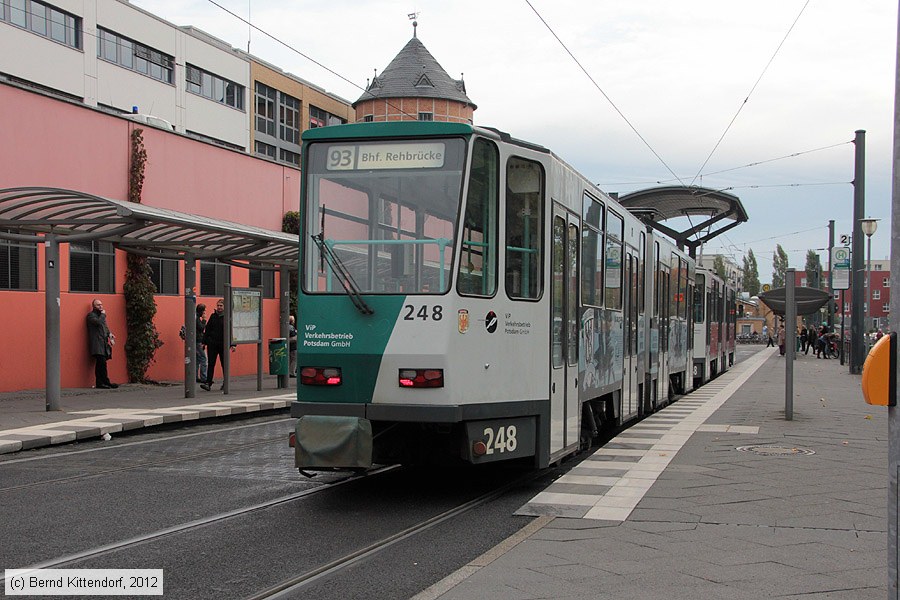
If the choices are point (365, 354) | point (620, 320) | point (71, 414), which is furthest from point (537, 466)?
point (71, 414)

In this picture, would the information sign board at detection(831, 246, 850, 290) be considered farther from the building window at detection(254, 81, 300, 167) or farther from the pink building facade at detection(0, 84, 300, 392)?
the building window at detection(254, 81, 300, 167)

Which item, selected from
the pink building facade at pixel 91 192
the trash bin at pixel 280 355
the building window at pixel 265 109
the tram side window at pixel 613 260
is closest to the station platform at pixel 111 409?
the trash bin at pixel 280 355

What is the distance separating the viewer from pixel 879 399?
14.0 ft

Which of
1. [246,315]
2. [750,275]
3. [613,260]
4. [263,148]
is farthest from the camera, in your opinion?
[750,275]

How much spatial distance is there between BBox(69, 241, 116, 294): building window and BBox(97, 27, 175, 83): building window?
66.1ft

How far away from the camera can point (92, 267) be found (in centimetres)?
2134

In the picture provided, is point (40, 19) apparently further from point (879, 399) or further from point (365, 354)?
point (879, 399)

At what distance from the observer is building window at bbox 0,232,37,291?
61.9 feet

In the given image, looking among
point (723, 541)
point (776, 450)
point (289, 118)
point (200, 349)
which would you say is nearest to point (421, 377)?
point (723, 541)

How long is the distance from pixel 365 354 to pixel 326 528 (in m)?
1.47

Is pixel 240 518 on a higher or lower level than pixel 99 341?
lower

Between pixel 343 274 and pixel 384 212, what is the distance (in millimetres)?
627

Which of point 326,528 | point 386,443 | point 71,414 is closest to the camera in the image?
point 326,528

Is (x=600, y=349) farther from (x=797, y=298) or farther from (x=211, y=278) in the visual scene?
(x=211, y=278)
